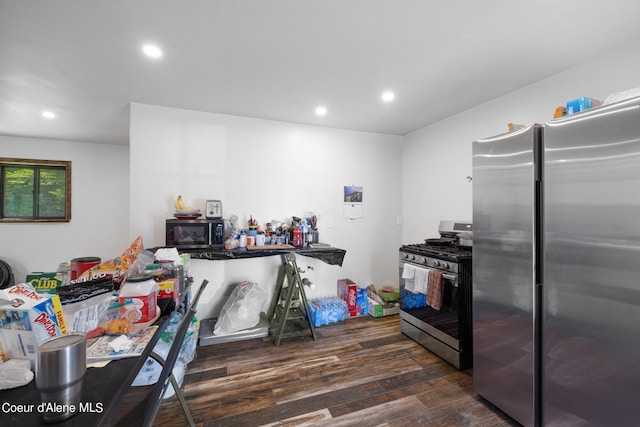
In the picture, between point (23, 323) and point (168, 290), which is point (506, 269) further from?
point (23, 323)

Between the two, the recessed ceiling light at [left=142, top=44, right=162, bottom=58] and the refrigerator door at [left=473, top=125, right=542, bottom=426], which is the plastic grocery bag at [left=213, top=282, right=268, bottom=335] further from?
the recessed ceiling light at [left=142, top=44, right=162, bottom=58]

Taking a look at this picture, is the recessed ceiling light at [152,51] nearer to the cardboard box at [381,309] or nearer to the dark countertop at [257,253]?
the dark countertop at [257,253]

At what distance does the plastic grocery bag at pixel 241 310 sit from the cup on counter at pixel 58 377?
222 cm

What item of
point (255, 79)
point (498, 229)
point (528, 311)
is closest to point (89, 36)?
point (255, 79)

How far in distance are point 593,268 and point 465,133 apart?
6.81ft

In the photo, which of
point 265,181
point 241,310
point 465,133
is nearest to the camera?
point 241,310

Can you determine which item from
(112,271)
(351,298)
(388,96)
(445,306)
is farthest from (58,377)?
(351,298)

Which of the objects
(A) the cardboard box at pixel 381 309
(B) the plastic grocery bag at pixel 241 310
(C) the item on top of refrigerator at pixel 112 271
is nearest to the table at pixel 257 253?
(B) the plastic grocery bag at pixel 241 310

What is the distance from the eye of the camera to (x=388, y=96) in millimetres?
2643

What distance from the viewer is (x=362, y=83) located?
2.37 m

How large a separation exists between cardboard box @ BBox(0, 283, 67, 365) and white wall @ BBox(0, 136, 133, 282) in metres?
4.23

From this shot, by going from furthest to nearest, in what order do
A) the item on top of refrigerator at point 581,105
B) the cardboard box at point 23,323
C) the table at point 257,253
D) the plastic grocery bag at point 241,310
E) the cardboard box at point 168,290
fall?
the plastic grocery bag at point 241,310, the table at point 257,253, the item on top of refrigerator at point 581,105, the cardboard box at point 168,290, the cardboard box at point 23,323

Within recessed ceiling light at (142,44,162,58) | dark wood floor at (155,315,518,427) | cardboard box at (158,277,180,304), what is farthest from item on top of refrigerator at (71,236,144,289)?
recessed ceiling light at (142,44,162,58)

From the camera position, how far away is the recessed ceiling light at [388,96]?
2.58 m
